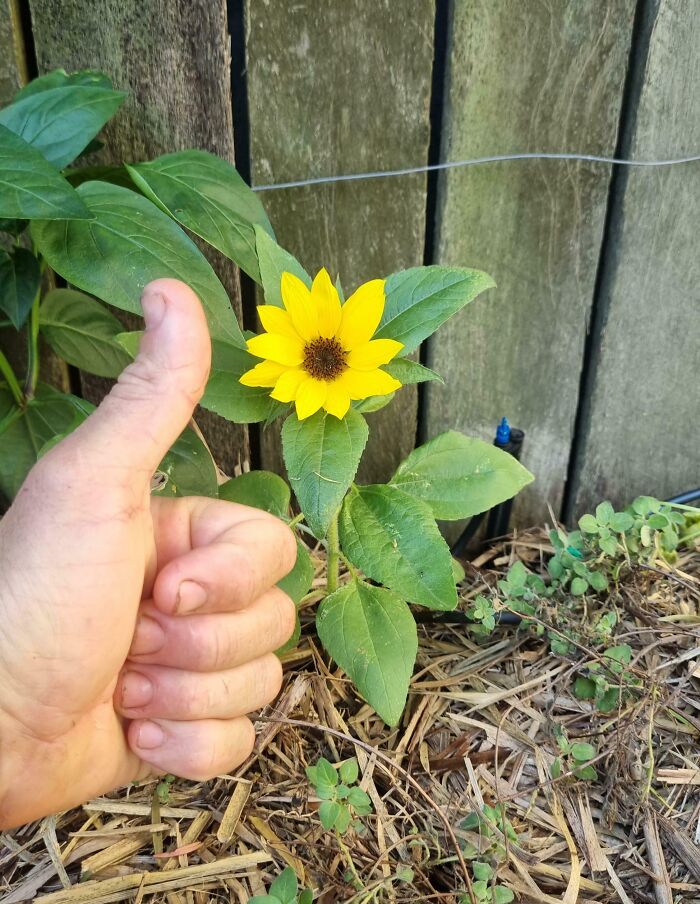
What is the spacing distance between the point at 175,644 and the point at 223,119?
2.57ft

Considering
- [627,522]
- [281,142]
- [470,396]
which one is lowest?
[627,522]

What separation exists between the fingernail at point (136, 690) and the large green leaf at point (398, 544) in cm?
29

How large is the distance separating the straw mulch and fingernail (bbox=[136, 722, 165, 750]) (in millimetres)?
185

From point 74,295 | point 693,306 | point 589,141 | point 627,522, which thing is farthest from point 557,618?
point 74,295

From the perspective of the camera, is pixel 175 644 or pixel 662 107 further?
pixel 662 107

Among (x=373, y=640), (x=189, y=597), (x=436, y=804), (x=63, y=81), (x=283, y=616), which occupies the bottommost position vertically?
(x=436, y=804)

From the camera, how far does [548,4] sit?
120cm

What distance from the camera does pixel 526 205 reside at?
4.28 feet

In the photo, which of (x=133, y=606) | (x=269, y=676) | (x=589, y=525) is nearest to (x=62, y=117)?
(x=133, y=606)

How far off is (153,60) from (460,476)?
0.76 m

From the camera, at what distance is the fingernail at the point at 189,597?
79 centimetres

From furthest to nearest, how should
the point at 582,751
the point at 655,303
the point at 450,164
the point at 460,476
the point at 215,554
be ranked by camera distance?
the point at 655,303 < the point at 450,164 < the point at 460,476 < the point at 582,751 < the point at 215,554

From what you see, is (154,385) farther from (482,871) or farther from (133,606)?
(482,871)

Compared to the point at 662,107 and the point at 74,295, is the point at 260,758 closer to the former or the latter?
the point at 74,295
